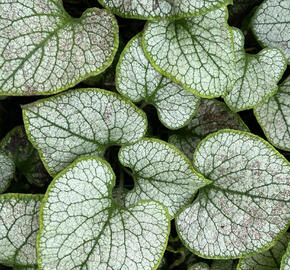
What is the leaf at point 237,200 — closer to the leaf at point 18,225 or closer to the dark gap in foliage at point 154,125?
the dark gap in foliage at point 154,125

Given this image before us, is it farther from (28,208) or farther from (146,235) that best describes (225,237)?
(28,208)

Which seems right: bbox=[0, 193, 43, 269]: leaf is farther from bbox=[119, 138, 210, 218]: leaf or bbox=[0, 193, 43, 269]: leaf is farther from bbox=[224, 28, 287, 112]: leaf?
bbox=[224, 28, 287, 112]: leaf

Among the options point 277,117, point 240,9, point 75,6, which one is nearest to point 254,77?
point 277,117

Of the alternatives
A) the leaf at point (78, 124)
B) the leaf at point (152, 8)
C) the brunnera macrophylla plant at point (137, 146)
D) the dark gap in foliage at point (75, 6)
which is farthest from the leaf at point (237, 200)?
the dark gap in foliage at point (75, 6)

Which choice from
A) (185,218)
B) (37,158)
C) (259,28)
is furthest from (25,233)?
(259,28)

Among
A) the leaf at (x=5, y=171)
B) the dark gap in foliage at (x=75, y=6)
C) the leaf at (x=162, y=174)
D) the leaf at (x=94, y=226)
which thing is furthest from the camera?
the dark gap in foliage at (x=75, y=6)

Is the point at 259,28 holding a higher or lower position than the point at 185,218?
higher

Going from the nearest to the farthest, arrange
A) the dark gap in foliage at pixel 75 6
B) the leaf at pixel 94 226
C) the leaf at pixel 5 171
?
the leaf at pixel 94 226
the leaf at pixel 5 171
the dark gap in foliage at pixel 75 6
